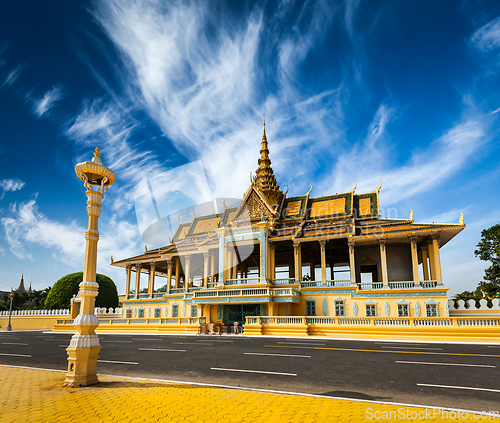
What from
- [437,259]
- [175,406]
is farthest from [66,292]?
[175,406]

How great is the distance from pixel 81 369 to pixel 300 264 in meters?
25.2

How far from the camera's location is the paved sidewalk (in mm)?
5527

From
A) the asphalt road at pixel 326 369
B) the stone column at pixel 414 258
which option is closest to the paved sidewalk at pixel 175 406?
the asphalt road at pixel 326 369

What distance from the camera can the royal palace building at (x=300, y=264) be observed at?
89.8 ft

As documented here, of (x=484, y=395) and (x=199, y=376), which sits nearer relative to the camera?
(x=484, y=395)

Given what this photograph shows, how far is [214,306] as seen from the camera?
31.1 meters

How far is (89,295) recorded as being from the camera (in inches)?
343

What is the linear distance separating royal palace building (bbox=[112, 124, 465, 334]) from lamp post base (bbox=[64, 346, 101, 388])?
668 inches

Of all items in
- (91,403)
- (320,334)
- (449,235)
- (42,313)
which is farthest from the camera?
(42,313)

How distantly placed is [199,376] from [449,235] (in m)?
26.8

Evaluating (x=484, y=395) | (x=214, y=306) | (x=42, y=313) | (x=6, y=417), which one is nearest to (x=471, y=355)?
(x=484, y=395)

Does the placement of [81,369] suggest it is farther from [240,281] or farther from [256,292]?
[240,281]

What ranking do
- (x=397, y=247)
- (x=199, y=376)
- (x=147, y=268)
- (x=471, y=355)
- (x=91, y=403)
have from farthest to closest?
(x=147, y=268) < (x=397, y=247) < (x=471, y=355) < (x=199, y=376) < (x=91, y=403)

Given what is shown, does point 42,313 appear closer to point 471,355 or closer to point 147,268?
point 147,268
